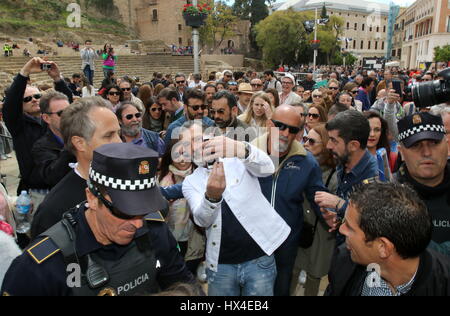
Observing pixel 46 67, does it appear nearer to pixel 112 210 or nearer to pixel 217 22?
pixel 112 210

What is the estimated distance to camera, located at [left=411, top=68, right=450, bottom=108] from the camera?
248 cm

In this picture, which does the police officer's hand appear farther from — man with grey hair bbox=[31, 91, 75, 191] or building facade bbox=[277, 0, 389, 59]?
building facade bbox=[277, 0, 389, 59]

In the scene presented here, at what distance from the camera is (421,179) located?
223cm

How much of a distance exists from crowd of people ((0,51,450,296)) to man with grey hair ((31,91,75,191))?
1 centimetres

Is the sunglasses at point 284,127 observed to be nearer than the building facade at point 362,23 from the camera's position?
Answer: Yes

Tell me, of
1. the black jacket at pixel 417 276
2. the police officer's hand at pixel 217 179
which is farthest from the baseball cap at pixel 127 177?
the black jacket at pixel 417 276

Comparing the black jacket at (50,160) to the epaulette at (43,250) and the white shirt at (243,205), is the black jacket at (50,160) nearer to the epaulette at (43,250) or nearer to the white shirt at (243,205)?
the white shirt at (243,205)

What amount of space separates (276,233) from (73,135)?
1596 millimetres

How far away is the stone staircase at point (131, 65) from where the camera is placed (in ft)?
77.2

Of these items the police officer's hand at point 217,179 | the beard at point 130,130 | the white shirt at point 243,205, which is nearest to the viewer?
the police officer's hand at point 217,179

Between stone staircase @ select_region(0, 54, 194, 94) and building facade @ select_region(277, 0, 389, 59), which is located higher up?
building facade @ select_region(277, 0, 389, 59)

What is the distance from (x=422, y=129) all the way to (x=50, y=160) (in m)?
2.82

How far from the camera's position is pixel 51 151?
9.55 feet

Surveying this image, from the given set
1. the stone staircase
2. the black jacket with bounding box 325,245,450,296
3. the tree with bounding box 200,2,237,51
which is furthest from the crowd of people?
the tree with bounding box 200,2,237,51
